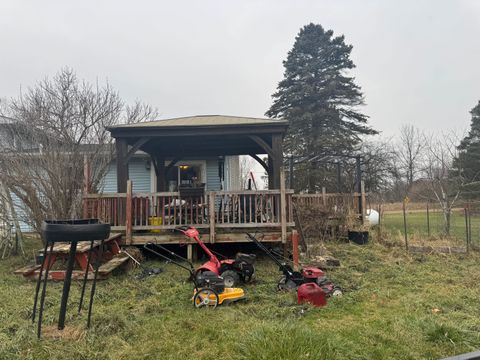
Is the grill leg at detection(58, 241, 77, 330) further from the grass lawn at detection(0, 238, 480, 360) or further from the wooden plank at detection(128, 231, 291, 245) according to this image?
the wooden plank at detection(128, 231, 291, 245)

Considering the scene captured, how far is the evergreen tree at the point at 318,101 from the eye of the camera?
1978 cm

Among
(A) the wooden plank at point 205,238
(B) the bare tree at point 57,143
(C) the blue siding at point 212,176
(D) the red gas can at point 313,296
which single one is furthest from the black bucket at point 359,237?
(B) the bare tree at point 57,143

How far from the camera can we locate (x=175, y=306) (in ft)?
13.1

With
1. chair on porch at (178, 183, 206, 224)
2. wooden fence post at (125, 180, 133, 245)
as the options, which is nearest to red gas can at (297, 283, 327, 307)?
chair on porch at (178, 183, 206, 224)

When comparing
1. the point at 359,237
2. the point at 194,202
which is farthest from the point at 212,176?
the point at 359,237

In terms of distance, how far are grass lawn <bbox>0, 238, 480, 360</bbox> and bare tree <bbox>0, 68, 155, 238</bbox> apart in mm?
2306

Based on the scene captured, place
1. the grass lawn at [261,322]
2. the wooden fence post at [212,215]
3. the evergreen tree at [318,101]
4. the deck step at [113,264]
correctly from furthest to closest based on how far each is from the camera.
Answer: the evergreen tree at [318,101] < the wooden fence post at [212,215] < the deck step at [113,264] < the grass lawn at [261,322]

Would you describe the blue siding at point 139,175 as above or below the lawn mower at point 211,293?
above

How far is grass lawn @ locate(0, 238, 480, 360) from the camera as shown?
2.70 meters

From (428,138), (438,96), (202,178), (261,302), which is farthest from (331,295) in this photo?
(438,96)

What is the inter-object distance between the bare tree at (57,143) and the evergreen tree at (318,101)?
37.8 feet

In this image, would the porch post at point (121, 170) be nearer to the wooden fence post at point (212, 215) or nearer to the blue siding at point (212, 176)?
the wooden fence post at point (212, 215)

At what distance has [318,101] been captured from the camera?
20578 mm

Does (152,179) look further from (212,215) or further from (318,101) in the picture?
(318,101)
